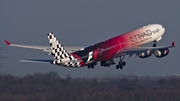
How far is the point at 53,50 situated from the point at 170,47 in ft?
54.3

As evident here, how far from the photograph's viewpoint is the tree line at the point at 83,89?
81625mm

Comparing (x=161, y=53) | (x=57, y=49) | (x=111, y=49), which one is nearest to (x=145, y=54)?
(x=161, y=53)

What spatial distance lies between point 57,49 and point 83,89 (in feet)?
27.2

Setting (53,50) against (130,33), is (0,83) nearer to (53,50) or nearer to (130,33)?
(53,50)

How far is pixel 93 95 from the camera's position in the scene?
84.1m

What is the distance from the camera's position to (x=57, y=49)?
80375 millimetres

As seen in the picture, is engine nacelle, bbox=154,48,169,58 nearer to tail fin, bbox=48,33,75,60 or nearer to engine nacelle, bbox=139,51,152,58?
engine nacelle, bbox=139,51,152,58

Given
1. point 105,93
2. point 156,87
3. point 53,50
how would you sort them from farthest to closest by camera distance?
point 156,87, point 105,93, point 53,50

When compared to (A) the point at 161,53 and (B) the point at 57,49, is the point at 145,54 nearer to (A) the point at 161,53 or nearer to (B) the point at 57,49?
(A) the point at 161,53

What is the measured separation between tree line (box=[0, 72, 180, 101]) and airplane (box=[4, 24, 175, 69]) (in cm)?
319

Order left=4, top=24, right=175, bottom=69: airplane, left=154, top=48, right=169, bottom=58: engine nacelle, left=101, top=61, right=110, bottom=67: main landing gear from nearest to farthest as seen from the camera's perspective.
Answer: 1. left=4, top=24, right=175, bottom=69: airplane
2. left=154, top=48, right=169, bottom=58: engine nacelle
3. left=101, top=61, right=110, bottom=67: main landing gear

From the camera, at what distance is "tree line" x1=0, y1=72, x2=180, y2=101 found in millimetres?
81625

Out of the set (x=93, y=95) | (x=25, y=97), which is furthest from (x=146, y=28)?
(x=25, y=97)

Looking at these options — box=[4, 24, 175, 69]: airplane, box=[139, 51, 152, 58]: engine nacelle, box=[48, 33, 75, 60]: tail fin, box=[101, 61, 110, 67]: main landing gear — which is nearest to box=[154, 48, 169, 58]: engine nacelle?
box=[4, 24, 175, 69]: airplane
